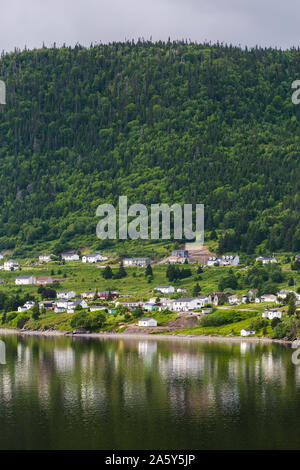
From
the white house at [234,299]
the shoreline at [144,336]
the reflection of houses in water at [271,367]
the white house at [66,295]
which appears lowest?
the shoreline at [144,336]

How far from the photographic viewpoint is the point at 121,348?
428 ft

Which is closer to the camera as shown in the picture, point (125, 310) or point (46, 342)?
point (46, 342)

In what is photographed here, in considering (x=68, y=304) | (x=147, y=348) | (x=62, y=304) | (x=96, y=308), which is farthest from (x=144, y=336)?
(x=62, y=304)

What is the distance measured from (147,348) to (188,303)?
37614 mm

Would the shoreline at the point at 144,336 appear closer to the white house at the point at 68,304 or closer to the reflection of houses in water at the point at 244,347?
the reflection of houses in water at the point at 244,347

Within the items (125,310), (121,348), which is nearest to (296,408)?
(121,348)

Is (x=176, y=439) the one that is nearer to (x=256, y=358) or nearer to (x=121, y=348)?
(x=256, y=358)

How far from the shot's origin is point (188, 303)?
167 meters

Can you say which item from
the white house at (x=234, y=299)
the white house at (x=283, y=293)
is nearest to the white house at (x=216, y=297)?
the white house at (x=234, y=299)

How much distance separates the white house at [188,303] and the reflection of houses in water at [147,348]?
88.3ft

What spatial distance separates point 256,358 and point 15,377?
115 ft

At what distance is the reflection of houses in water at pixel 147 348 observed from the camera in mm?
123537

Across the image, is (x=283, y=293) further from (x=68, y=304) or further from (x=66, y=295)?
(x=66, y=295)

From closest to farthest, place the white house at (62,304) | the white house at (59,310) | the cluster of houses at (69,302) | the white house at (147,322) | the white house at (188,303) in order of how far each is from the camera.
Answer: the white house at (147,322)
the white house at (188,303)
the cluster of houses at (69,302)
the white house at (59,310)
the white house at (62,304)
